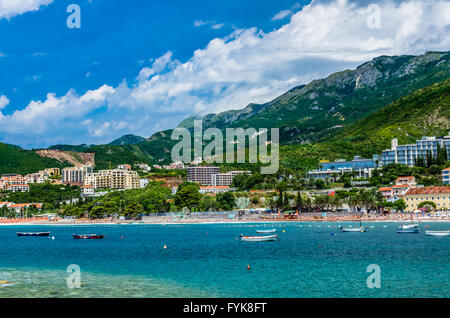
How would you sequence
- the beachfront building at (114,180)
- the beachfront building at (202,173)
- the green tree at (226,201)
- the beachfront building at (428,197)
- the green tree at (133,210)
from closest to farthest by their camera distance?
the beachfront building at (428,197) → the green tree at (226,201) → the green tree at (133,210) → the beachfront building at (114,180) → the beachfront building at (202,173)

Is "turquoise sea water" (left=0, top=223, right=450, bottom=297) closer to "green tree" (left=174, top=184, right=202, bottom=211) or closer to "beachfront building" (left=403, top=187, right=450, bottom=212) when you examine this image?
"beachfront building" (left=403, top=187, right=450, bottom=212)

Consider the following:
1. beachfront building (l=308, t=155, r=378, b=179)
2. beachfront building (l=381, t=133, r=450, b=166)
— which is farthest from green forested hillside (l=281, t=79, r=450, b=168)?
beachfront building (l=381, t=133, r=450, b=166)

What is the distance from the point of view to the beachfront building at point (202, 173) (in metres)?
180

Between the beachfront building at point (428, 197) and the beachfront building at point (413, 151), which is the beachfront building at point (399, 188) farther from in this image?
the beachfront building at point (413, 151)

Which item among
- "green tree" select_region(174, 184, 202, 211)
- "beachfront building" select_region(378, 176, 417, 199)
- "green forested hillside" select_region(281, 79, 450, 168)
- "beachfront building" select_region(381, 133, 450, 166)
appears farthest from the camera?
"green forested hillside" select_region(281, 79, 450, 168)

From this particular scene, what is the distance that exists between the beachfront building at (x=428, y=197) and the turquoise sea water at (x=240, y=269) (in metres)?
37.4

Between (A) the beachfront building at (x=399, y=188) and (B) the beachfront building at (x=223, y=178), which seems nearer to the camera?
(A) the beachfront building at (x=399, y=188)

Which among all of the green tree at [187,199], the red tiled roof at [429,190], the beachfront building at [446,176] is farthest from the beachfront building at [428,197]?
the green tree at [187,199]

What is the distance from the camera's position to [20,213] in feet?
464

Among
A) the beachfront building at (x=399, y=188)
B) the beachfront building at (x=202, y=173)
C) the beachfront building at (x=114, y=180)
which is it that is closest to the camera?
the beachfront building at (x=399, y=188)

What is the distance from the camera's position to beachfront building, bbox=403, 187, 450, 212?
9056 cm

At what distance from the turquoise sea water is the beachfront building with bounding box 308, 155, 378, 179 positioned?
77843 millimetres

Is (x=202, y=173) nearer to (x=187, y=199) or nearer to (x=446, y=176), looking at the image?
(x=187, y=199)
